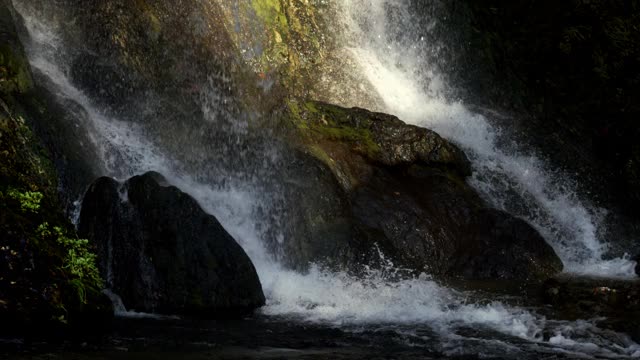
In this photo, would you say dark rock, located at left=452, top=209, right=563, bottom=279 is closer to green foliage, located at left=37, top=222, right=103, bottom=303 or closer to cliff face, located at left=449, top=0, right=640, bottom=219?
cliff face, located at left=449, top=0, right=640, bottom=219

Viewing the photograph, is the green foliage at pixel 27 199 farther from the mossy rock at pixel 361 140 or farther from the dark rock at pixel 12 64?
the mossy rock at pixel 361 140

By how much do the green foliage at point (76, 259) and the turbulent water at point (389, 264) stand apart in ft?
7.36

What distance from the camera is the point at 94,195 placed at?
28.6 ft

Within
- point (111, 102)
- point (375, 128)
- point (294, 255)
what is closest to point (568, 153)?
point (375, 128)

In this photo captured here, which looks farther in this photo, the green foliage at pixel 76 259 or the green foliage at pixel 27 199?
the green foliage at pixel 27 199

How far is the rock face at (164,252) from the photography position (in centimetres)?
819

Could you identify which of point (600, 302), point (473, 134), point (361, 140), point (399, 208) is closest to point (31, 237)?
point (399, 208)

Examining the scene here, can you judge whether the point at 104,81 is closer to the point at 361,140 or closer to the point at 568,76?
the point at 361,140

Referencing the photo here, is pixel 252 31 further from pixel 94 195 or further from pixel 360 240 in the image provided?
pixel 94 195

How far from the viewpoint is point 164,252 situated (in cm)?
843

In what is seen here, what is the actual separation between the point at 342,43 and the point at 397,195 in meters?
5.12

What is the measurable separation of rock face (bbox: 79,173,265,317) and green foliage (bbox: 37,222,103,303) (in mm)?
656

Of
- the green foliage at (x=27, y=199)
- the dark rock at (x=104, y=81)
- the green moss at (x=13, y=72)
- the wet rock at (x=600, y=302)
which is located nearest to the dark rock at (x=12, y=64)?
the green moss at (x=13, y=72)

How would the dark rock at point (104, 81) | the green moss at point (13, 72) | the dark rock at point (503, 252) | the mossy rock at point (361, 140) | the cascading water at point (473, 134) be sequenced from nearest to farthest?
the green moss at point (13, 72), the dark rock at point (104, 81), the dark rock at point (503, 252), the mossy rock at point (361, 140), the cascading water at point (473, 134)
